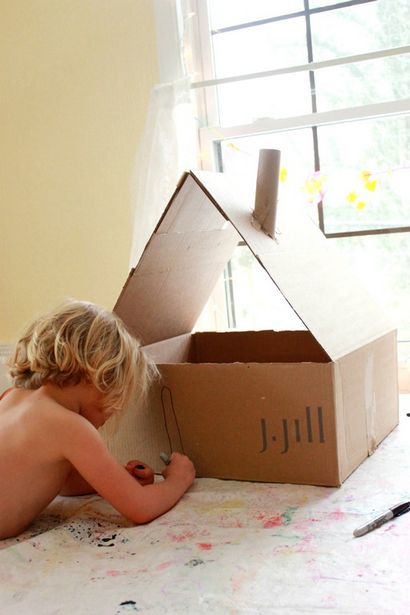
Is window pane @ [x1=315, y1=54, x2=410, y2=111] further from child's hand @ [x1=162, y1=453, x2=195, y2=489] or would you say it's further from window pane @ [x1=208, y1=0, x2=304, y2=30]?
child's hand @ [x1=162, y1=453, x2=195, y2=489]

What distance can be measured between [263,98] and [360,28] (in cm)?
31

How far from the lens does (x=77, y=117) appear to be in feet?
6.57

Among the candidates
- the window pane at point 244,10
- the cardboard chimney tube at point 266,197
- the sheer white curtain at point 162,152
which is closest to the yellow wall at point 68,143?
the sheer white curtain at point 162,152

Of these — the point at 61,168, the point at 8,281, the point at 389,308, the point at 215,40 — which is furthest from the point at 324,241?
the point at 8,281

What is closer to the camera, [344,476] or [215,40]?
[344,476]

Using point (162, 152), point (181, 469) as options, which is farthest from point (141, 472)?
point (162, 152)

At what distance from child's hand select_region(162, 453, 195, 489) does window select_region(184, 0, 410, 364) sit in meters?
0.80

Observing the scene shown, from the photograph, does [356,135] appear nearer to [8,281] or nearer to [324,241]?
[324,241]

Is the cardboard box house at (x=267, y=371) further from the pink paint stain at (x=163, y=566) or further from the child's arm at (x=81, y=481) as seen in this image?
the pink paint stain at (x=163, y=566)

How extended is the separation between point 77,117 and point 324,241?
2.88 ft

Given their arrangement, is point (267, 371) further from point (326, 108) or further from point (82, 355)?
point (326, 108)

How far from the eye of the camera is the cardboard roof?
47.3 inches

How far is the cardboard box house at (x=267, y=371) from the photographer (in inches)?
45.9

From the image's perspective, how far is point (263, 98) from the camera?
1.91 meters
